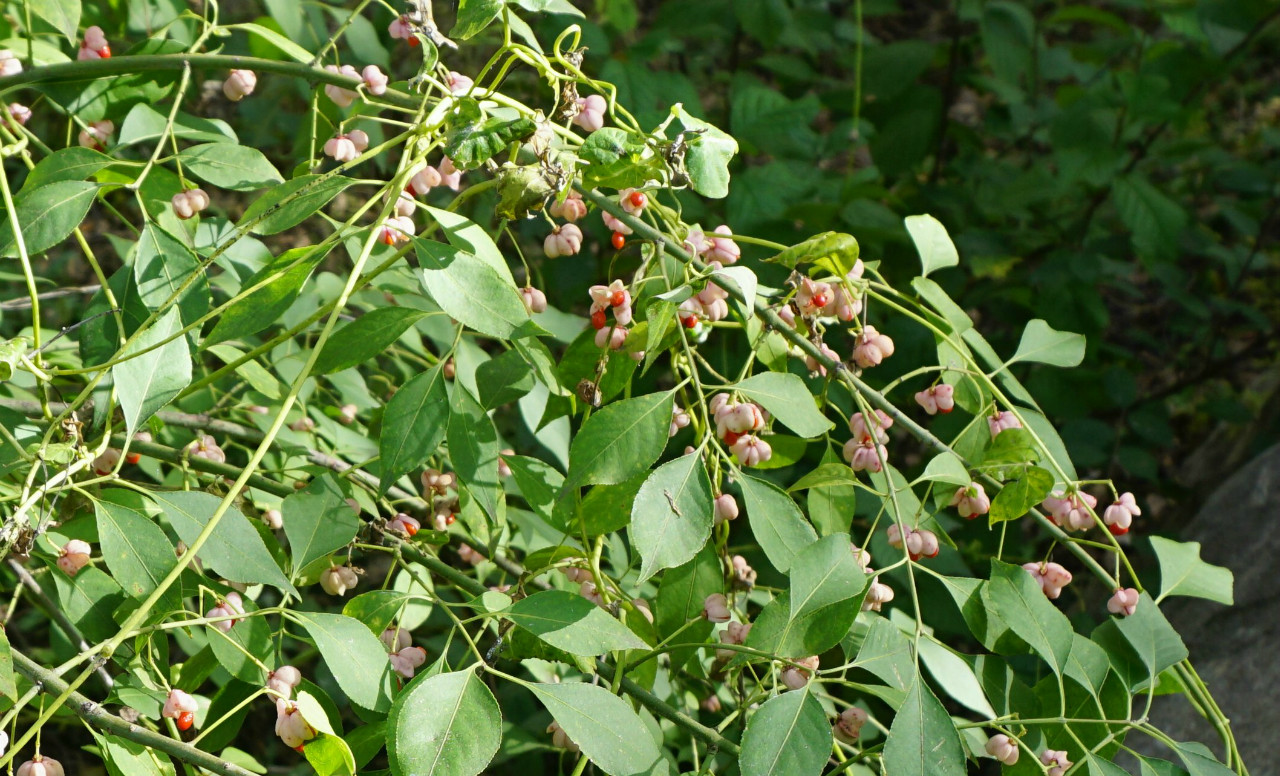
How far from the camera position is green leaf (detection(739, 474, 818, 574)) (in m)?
0.76

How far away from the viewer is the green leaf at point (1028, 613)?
0.80 m

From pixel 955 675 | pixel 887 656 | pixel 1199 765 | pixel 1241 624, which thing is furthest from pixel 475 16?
pixel 1241 624

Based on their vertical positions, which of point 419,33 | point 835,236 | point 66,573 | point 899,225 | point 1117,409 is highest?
point 419,33

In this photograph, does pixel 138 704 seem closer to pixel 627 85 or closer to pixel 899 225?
pixel 627 85

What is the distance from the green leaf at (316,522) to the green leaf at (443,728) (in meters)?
0.17

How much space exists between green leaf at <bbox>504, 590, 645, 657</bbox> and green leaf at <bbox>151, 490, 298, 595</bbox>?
0.15m

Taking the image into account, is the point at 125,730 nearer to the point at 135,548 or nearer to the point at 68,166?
the point at 135,548

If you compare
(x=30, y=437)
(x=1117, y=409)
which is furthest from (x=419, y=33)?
(x=1117, y=409)

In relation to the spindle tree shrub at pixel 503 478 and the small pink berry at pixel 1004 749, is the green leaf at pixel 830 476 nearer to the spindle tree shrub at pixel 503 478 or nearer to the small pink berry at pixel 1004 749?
the spindle tree shrub at pixel 503 478

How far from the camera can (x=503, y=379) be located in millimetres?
855

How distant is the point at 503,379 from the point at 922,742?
0.40m

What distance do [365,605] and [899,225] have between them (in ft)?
4.47

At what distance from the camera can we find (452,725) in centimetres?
63

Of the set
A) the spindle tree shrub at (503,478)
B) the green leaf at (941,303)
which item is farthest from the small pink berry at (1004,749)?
the green leaf at (941,303)
